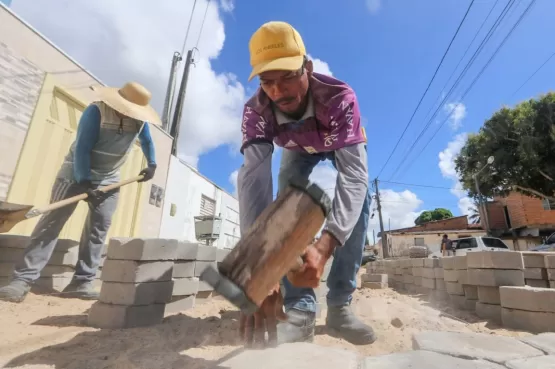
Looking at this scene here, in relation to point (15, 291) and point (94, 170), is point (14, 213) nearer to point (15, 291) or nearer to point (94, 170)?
point (15, 291)

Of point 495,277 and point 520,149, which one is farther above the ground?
point 520,149

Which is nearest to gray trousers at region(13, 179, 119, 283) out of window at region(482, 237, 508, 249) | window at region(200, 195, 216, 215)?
window at region(200, 195, 216, 215)

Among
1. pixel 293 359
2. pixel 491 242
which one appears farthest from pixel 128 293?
pixel 491 242

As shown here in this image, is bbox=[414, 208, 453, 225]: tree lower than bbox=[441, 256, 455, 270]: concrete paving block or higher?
higher

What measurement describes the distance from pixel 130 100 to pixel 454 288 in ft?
15.3

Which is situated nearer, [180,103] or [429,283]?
[429,283]

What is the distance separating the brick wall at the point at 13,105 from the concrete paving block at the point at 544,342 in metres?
5.77

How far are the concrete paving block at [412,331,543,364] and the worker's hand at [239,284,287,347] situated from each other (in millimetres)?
750

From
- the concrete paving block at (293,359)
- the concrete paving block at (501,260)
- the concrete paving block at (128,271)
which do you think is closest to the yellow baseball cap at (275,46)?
the concrete paving block at (293,359)

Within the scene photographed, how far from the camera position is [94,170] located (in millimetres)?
3256

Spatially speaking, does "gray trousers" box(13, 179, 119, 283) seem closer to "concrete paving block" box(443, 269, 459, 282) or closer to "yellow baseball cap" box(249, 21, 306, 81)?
"yellow baseball cap" box(249, 21, 306, 81)

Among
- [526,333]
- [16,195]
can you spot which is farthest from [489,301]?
[16,195]

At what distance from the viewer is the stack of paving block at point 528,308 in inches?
104

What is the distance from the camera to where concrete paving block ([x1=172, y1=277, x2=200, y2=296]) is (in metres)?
2.63
